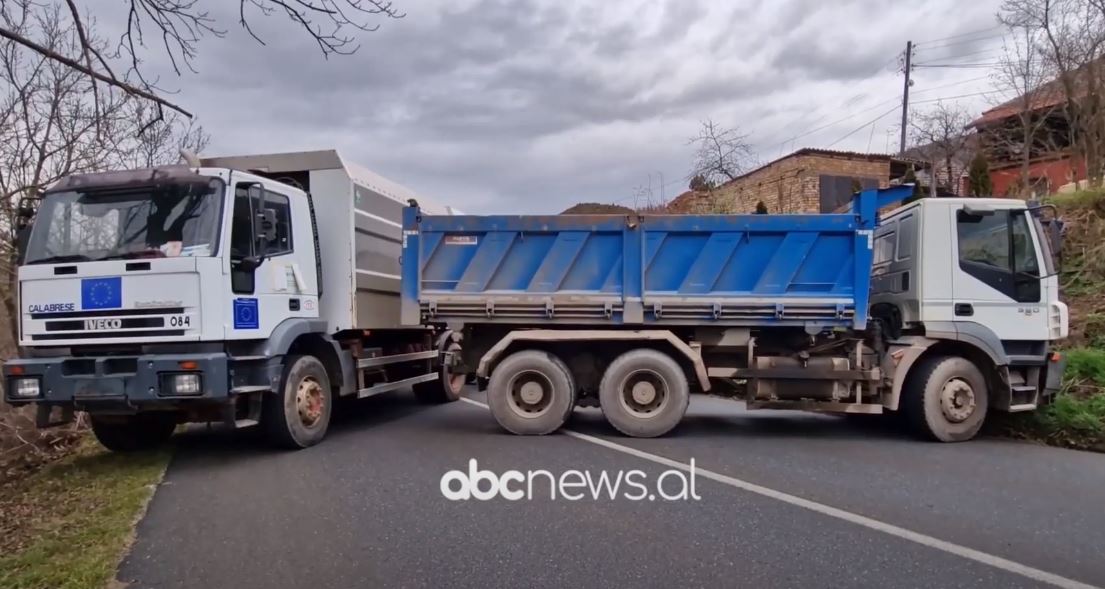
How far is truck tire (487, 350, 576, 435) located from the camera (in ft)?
25.8

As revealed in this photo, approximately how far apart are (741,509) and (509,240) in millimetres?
3995

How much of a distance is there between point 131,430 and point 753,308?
6.58 metres

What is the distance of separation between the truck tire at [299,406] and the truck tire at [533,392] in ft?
5.87

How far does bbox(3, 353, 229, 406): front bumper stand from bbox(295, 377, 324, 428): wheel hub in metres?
1.11

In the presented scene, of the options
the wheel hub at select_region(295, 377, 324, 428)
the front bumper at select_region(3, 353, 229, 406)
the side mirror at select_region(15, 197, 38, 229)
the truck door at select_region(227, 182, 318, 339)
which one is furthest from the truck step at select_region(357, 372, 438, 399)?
the side mirror at select_region(15, 197, 38, 229)

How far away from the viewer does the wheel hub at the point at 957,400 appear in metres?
7.50

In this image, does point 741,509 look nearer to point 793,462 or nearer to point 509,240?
point 793,462

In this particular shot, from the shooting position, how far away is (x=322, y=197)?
8.09 metres

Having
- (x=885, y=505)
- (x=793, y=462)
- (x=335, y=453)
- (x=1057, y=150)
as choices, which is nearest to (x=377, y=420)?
(x=335, y=453)

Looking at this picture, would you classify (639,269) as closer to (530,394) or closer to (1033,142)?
(530,394)

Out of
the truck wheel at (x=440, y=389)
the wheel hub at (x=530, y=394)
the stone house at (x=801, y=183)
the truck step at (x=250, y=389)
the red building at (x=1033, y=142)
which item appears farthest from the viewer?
the stone house at (x=801, y=183)

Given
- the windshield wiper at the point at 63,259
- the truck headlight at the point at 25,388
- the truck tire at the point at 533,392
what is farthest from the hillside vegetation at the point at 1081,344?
the truck headlight at the point at 25,388

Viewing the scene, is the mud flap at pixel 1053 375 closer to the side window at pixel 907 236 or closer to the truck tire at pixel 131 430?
the side window at pixel 907 236

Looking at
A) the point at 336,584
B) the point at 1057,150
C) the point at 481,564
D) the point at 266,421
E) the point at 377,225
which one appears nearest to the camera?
the point at 336,584
